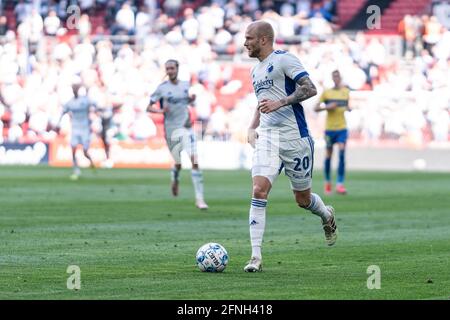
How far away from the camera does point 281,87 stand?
1224 centimetres

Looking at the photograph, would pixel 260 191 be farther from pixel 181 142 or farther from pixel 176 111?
pixel 176 111

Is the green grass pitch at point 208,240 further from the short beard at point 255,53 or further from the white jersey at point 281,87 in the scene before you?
the short beard at point 255,53

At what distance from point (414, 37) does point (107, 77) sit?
11.1 meters

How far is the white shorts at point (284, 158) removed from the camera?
1214cm

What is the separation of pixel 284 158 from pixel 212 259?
146 centimetres

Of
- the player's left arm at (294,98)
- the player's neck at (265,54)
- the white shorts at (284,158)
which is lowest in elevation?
the white shorts at (284,158)

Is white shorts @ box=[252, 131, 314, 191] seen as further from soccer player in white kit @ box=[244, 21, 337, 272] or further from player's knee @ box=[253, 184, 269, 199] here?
player's knee @ box=[253, 184, 269, 199]

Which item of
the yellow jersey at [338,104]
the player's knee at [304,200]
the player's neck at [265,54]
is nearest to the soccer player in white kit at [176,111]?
the yellow jersey at [338,104]

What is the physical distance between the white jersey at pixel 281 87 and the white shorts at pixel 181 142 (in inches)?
379

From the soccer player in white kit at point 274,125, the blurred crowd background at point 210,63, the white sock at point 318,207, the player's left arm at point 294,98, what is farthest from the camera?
the blurred crowd background at point 210,63

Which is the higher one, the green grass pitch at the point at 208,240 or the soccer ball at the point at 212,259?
the soccer ball at the point at 212,259

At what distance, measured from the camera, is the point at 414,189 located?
1089 inches

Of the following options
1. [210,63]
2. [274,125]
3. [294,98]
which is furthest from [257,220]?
[210,63]
